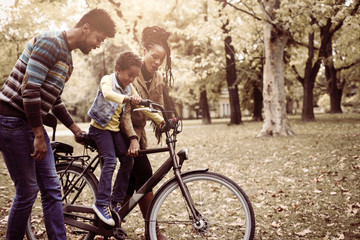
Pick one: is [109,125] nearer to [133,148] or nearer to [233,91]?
[133,148]

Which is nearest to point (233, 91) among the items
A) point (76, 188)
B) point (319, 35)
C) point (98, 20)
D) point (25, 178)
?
point (319, 35)

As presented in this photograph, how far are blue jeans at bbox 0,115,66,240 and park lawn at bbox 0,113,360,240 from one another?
4.93ft

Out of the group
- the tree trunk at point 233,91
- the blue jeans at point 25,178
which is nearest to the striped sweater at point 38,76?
the blue jeans at point 25,178

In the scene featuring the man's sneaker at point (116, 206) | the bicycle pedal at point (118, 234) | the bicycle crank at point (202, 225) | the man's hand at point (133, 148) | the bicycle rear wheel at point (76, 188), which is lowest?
the bicycle pedal at point (118, 234)

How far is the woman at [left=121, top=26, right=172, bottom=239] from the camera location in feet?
11.6

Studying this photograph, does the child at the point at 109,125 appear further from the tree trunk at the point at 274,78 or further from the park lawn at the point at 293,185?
the tree trunk at the point at 274,78

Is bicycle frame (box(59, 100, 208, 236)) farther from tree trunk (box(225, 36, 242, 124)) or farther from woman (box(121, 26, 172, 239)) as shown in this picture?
tree trunk (box(225, 36, 242, 124))

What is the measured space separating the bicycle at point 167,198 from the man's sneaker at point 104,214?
57 millimetres

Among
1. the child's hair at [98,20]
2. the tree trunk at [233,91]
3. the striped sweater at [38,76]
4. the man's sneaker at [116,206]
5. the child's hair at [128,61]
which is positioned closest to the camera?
the striped sweater at [38,76]

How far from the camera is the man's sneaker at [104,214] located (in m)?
3.17

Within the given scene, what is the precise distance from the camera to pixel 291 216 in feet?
14.9

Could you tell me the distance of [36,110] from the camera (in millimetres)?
2457

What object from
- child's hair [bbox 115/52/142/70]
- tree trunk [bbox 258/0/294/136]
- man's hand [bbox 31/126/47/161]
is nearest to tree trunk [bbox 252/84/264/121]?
tree trunk [bbox 258/0/294/136]

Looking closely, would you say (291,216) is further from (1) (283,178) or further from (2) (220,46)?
(2) (220,46)
